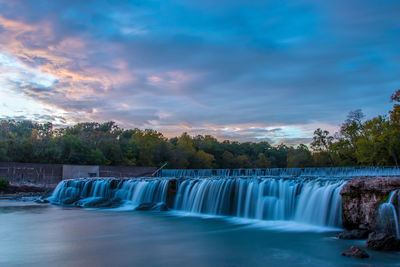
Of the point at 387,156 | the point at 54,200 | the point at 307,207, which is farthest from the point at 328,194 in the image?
the point at 387,156

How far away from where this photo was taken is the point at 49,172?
35.2 metres

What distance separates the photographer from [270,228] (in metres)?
12.1

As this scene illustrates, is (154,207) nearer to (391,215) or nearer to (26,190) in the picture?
(391,215)

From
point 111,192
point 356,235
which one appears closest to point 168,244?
point 356,235

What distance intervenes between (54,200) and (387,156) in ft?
122

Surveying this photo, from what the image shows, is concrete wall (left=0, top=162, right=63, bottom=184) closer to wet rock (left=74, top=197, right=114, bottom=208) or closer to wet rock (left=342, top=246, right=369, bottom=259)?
wet rock (left=74, top=197, right=114, bottom=208)

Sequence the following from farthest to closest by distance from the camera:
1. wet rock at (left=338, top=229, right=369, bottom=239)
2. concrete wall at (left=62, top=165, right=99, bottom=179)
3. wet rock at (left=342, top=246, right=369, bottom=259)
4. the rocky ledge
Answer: concrete wall at (left=62, top=165, right=99, bottom=179), the rocky ledge, wet rock at (left=338, top=229, right=369, bottom=239), wet rock at (left=342, top=246, right=369, bottom=259)

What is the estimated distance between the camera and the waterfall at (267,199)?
40.6 ft

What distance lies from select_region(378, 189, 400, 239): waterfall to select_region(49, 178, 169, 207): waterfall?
13.0 m

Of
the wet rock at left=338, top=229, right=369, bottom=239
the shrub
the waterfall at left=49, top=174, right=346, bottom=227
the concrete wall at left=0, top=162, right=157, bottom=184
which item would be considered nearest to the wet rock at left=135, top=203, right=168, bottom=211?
the waterfall at left=49, top=174, right=346, bottom=227

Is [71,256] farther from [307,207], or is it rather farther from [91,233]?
[307,207]

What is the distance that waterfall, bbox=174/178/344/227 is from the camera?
12.4 meters

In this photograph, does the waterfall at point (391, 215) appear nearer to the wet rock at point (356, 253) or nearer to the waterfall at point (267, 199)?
the waterfall at point (267, 199)

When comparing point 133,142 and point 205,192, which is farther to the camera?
point 133,142
